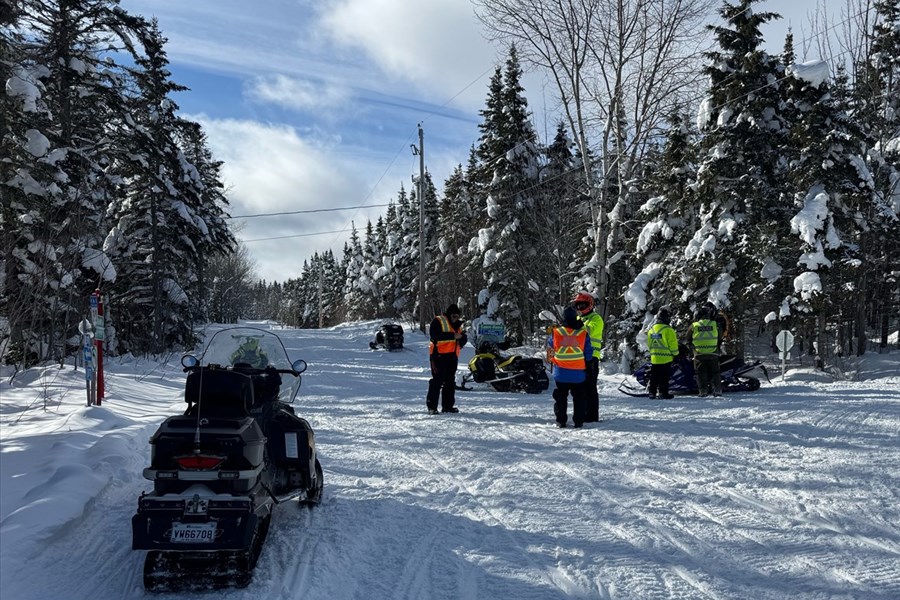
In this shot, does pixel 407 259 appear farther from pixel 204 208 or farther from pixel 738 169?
pixel 738 169

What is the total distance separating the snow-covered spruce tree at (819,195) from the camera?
1766 centimetres

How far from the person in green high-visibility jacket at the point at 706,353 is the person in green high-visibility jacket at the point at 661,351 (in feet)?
1.64

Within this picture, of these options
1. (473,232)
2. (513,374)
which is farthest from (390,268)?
(513,374)

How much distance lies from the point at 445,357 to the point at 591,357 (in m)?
2.54

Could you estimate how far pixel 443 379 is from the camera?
11.0 metres

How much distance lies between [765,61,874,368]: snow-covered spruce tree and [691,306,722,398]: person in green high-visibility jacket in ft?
23.4

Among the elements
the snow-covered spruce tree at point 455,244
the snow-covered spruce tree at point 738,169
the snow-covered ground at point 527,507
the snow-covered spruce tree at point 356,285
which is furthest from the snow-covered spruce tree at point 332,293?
the snow-covered ground at point 527,507

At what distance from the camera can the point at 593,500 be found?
5.80 meters

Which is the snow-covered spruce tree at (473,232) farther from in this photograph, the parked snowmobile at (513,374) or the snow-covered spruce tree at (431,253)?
the parked snowmobile at (513,374)

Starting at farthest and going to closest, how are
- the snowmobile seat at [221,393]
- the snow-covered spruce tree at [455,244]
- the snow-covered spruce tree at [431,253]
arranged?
the snow-covered spruce tree at [431,253] → the snow-covered spruce tree at [455,244] → the snowmobile seat at [221,393]

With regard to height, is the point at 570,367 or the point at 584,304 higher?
the point at 584,304

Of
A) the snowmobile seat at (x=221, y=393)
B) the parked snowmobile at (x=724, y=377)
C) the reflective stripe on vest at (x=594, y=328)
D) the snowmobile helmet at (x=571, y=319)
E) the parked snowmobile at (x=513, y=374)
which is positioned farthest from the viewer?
the parked snowmobile at (x=513, y=374)

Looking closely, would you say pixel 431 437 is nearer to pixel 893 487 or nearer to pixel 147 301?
pixel 893 487

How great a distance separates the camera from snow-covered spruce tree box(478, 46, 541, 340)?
29.5 meters
